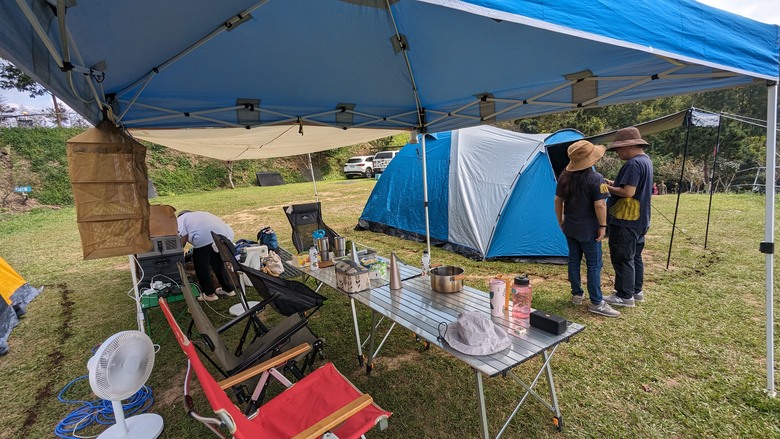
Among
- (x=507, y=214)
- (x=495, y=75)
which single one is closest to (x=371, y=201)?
(x=507, y=214)

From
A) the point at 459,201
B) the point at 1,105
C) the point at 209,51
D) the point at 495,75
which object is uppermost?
the point at 1,105

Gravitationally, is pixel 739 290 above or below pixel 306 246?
below

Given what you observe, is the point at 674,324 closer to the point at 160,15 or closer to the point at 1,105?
the point at 160,15

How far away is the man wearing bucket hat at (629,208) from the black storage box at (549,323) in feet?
6.66

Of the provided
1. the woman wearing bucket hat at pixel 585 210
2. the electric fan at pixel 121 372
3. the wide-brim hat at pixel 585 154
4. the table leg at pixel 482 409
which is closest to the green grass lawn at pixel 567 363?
the electric fan at pixel 121 372

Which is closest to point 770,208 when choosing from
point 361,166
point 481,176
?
point 481,176

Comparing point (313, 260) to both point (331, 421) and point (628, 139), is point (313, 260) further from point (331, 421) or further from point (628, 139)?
point (628, 139)

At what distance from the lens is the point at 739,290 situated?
3.67m

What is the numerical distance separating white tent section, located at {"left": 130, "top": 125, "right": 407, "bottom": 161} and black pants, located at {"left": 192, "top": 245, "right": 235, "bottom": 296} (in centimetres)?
143

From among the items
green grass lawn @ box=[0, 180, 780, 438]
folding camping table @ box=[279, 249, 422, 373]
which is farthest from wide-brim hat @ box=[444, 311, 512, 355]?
folding camping table @ box=[279, 249, 422, 373]

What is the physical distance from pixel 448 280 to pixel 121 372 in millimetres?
2102

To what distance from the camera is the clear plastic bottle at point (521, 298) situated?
194cm

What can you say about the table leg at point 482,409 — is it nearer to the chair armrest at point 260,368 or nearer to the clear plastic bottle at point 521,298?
the clear plastic bottle at point 521,298

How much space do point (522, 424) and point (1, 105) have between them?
22.9 meters
